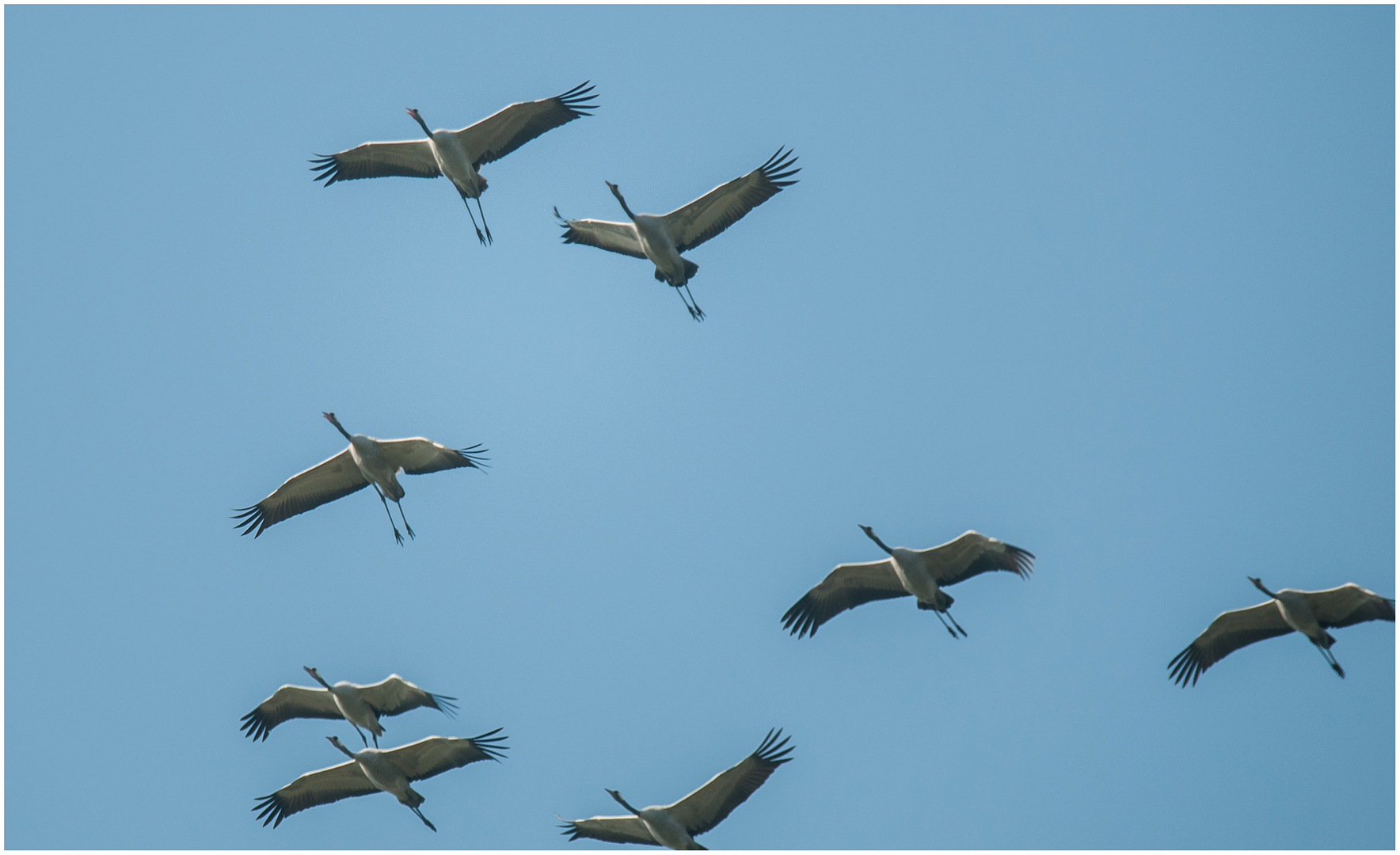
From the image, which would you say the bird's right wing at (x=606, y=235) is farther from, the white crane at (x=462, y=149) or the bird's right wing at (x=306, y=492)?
the bird's right wing at (x=306, y=492)

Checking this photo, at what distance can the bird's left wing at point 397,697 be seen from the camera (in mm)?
18719

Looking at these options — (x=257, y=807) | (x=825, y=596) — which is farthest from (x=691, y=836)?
(x=257, y=807)

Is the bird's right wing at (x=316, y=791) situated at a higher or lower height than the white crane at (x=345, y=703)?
lower

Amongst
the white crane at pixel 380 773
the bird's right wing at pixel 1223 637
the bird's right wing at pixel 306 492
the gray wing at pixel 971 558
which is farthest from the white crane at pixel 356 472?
the bird's right wing at pixel 1223 637

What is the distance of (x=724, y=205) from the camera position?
19438mm

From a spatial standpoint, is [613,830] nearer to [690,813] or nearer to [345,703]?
[690,813]

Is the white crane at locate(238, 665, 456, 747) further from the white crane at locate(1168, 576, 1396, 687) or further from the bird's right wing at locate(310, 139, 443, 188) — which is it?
the white crane at locate(1168, 576, 1396, 687)

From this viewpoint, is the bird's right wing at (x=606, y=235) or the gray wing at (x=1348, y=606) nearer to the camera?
the gray wing at (x=1348, y=606)

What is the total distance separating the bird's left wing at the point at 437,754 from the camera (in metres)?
18.3

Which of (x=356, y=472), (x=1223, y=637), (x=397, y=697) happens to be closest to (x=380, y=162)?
(x=356, y=472)

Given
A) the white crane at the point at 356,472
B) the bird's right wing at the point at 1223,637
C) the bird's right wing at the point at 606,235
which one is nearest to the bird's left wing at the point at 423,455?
the white crane at the point at 356,472

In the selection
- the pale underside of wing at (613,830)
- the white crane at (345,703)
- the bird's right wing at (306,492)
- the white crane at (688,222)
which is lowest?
the pale underside of wing at (613,830)

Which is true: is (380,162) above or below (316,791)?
above

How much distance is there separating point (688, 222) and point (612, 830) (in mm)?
9129
